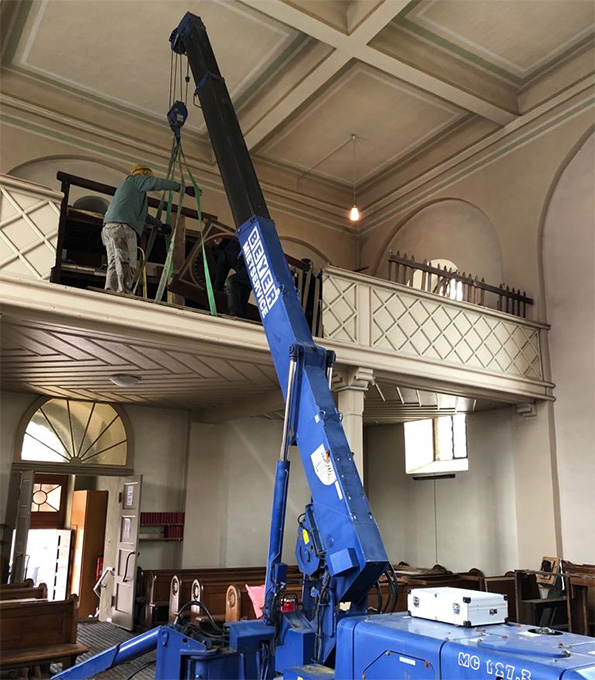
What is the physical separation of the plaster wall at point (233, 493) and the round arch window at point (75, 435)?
1.47 m

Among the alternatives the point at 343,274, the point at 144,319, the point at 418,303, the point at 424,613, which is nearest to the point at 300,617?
the point at 424,613

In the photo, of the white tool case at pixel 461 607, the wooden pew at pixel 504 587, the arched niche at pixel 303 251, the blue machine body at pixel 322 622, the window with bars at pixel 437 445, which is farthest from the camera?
the arched niche at pixel 303 251

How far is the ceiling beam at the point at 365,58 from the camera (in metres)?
9.47

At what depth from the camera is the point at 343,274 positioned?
915cm

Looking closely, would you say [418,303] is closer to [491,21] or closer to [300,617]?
[491,21]

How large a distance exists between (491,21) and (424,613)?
9.35m

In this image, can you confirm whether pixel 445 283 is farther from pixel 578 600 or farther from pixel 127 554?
pixel 127 554

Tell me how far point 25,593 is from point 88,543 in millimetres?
5487

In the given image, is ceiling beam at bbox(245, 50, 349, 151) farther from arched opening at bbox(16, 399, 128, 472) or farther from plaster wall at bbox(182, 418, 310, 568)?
arched opening at bbox(16, 399, 128, 472)

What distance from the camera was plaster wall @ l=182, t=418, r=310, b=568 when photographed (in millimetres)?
12547

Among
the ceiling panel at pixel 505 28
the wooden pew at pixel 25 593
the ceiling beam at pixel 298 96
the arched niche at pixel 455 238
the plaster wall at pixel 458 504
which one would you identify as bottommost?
the wooden pew at pixel 25 593

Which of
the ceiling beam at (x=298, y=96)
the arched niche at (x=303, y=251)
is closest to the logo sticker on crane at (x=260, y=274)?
the ceiling beam at (x=298, y=96)

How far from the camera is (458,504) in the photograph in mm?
12711

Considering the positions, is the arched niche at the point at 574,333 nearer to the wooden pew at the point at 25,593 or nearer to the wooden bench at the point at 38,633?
Answer: the wooden bench at the point at 38,633
